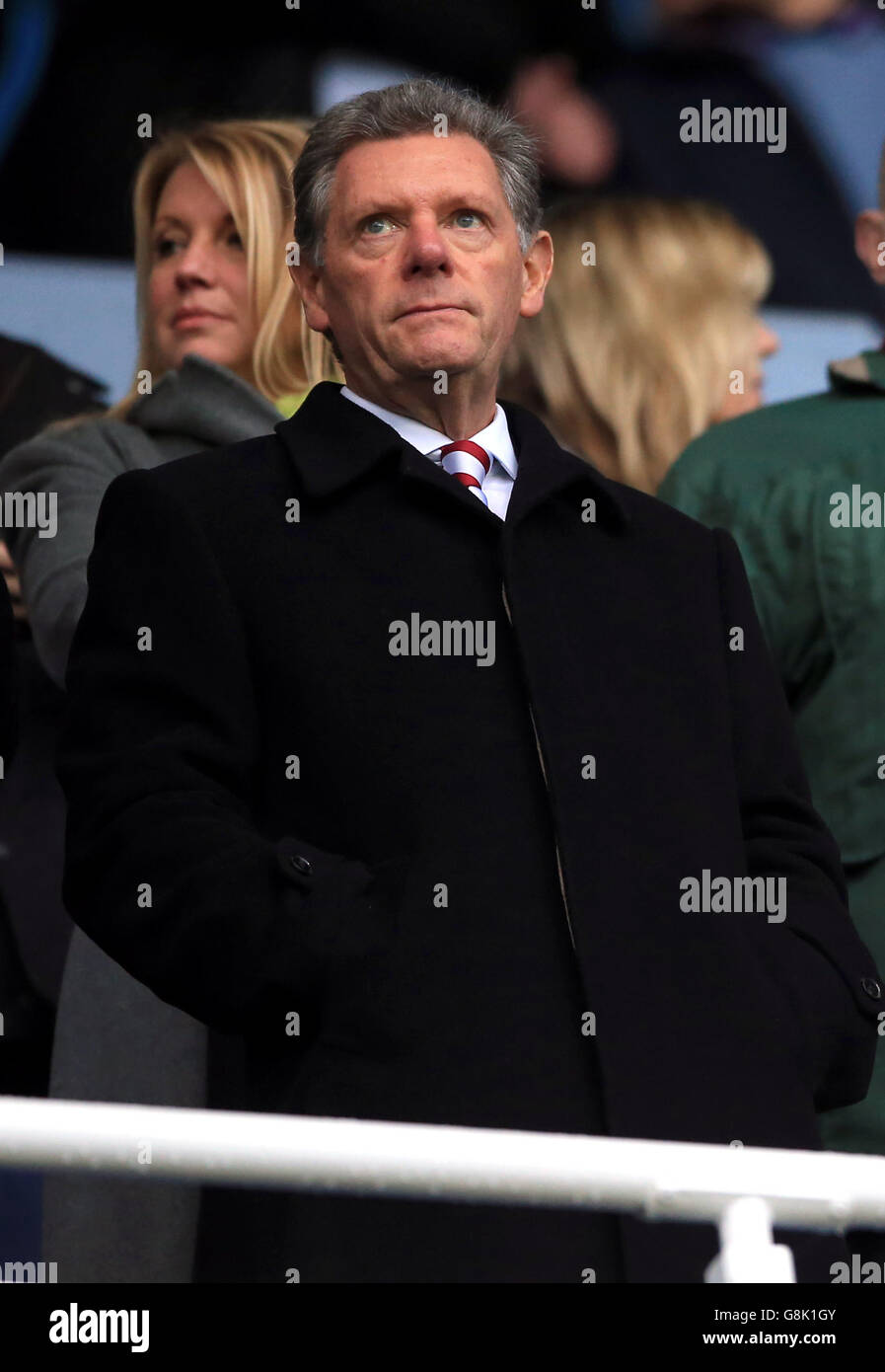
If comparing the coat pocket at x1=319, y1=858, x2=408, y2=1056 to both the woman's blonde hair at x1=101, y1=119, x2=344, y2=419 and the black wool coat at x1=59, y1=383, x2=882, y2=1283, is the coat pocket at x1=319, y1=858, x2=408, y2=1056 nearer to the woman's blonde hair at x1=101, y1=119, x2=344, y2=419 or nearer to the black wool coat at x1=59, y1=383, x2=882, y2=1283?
the black wool coat at x1=59, y1=383, x2=882, y2=1283

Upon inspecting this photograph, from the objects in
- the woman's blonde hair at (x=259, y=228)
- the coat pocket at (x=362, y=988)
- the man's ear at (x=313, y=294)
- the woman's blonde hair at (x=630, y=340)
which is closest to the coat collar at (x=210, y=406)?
the woman's blonde hair at (x=259, y=228)

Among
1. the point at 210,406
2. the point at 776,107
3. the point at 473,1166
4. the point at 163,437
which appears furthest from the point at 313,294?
the point at 776,107

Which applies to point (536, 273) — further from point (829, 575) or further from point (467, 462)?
point (829, 575)

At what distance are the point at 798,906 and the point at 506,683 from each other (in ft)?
1.50

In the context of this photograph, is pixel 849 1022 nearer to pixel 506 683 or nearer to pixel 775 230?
pixel 506 683

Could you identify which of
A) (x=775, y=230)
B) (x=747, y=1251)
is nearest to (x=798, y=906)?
(x=747, y=1251)

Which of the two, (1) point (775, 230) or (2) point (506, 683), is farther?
(1) point (775, 230)

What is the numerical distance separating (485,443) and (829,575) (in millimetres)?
852

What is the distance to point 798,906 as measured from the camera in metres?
2.98

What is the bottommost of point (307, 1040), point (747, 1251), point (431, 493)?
point (747, 1251)

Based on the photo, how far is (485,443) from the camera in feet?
10.3

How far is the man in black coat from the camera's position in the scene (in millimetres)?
2656

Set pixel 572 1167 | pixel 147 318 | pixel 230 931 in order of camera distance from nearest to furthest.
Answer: pixel 572 1167, pixel 230 931, pixel 147 318

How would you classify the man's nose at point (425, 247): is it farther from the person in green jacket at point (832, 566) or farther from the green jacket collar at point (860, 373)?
the green jacket collar at point (860, 373)
